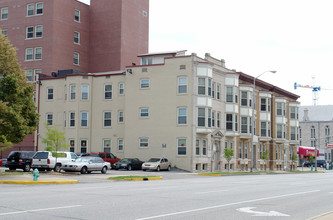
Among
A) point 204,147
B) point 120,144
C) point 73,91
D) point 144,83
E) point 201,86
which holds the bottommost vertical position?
point 204,147

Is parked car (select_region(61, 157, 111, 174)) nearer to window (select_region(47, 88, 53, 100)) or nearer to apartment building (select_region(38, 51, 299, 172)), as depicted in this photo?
apartment building (select_region(38, 51, 299, 172))

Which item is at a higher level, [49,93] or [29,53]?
[29,53]

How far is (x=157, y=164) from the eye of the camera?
43.7 m

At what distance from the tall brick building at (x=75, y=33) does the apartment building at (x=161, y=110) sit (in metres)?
8.71

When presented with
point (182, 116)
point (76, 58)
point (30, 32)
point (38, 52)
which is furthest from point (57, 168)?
point (30, 32)

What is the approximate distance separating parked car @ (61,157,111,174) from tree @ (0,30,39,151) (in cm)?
453

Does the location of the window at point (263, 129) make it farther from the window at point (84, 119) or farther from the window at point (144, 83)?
the window at point (84, 119)

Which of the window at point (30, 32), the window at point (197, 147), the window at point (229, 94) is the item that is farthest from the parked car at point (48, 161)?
the window at point (30, 32)

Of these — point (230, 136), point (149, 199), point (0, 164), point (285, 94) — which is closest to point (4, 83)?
point (149, 199)

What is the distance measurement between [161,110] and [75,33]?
80.9 ft

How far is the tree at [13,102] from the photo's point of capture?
29250mm

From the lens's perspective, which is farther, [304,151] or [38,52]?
[304,151]

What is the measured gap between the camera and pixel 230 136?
179 feet

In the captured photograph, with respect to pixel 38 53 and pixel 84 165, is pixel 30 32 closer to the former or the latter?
pixel 38 53
